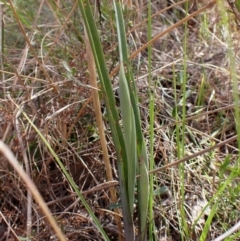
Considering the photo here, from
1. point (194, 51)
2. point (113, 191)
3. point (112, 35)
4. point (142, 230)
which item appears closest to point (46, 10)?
point (112, 35)

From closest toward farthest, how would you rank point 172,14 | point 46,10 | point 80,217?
point 80,217, point 46,10, point 172,14

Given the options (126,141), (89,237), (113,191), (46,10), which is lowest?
(89,237)

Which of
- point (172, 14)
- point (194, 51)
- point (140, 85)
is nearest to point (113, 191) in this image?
point (140, 85)

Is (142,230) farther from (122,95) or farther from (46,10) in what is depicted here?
(46,10)

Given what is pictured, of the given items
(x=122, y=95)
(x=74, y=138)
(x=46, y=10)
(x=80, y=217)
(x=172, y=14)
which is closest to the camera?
(x=122, y=95)

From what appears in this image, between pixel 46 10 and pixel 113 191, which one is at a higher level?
pixel 46 10

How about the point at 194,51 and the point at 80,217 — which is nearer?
the point at 80,217

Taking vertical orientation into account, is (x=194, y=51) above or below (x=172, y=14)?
below

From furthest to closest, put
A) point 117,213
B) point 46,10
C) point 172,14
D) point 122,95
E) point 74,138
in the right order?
point 172,14 < point 46,10 < point 74,138 < point 117,213 < point 122,95

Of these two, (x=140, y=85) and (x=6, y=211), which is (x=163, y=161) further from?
(x=6, y=211)
